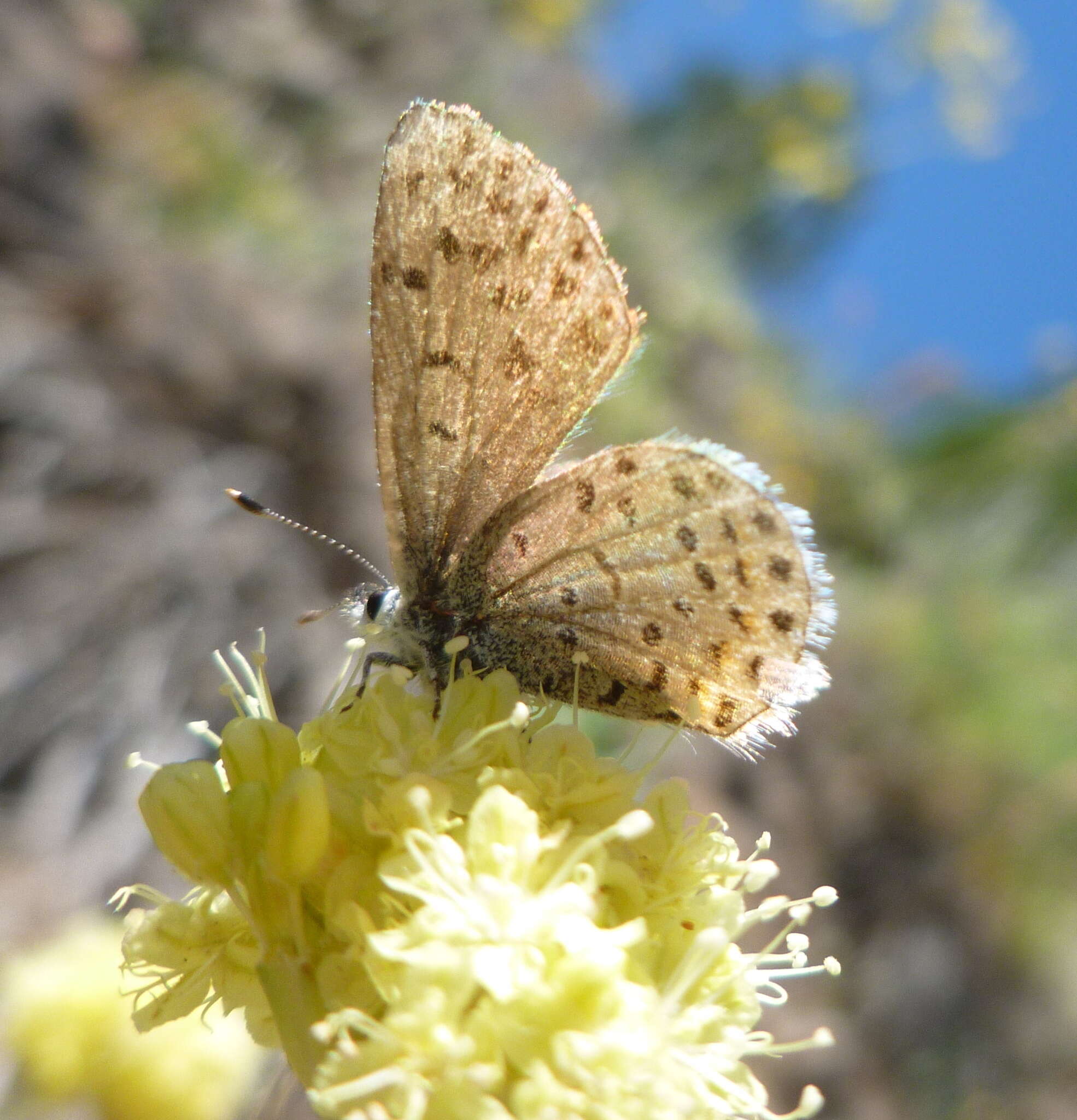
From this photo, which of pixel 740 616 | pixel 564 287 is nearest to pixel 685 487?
pixel 740 616

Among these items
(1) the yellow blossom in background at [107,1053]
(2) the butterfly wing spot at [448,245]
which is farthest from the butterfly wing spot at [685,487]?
(1) the yellow blossom in background at [107,1053]

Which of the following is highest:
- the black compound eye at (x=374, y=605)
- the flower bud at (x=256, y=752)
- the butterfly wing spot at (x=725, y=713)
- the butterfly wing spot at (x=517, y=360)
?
the butterfly wing spot at (x=517, y=360)

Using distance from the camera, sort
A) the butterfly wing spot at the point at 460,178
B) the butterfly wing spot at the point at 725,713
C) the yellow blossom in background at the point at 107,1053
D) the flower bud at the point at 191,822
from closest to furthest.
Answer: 1. the flower bud at the point at 191,822
2. the butterfly wing spot at the point at 460,178
3. the butterfly wing spot at the point at 725,713
4. the yellow blossom in background at the point at 107,1053

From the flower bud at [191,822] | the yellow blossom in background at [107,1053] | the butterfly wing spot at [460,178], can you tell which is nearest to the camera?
the flower bud at [191,822]

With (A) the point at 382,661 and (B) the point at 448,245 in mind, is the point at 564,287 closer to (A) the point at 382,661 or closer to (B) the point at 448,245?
(B) the point at 448,245

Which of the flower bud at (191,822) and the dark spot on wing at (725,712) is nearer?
the flower bud at (191,822)

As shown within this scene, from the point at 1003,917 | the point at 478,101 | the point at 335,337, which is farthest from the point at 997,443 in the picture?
the point at 335,337

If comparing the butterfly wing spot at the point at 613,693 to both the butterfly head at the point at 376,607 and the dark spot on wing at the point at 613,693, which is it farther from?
the butterfly head at the point at 376,607
